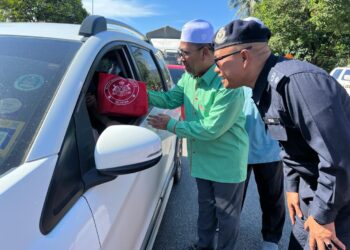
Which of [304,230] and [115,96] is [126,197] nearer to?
[115,96]

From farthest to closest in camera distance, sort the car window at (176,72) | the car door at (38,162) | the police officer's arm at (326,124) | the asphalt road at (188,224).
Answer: the car window at (176,72), the asphalt road at (188,224), the police officer's arm at (326,124), the car door at (38,162)

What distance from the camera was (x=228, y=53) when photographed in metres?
1.50

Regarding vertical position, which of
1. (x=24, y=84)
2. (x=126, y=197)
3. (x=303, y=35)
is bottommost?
(x=303, y=35)

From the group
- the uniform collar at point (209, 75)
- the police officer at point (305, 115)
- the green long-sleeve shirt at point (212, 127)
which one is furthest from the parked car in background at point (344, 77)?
the police officer at point (305, 115)

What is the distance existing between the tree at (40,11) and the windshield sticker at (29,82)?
16.1 m

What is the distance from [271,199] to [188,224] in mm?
900

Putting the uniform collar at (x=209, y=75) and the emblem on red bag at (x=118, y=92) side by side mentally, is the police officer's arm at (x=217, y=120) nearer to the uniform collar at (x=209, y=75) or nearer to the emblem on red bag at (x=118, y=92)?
the uniform collar at (x=209, y=75)

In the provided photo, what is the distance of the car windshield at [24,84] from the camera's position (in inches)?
49.7

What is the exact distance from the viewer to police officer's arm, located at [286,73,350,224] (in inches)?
47.8

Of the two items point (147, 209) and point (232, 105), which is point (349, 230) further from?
point (147, 209)

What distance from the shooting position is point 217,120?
6.82 feet

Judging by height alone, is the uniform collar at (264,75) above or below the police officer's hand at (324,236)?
above

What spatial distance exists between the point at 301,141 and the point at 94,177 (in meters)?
0.87

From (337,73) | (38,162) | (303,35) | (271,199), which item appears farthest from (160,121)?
(303,35)
